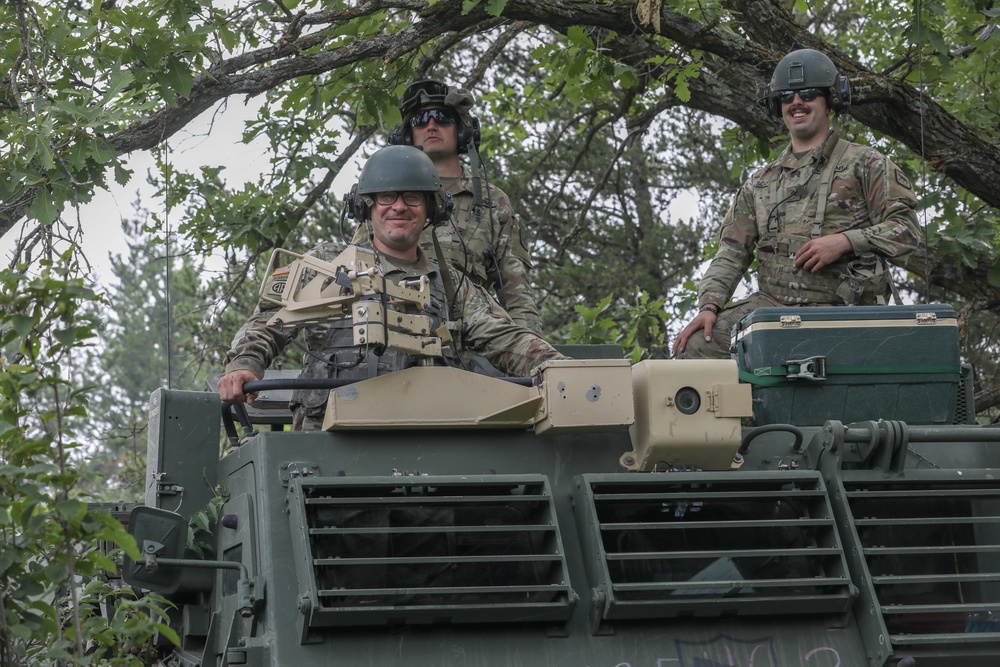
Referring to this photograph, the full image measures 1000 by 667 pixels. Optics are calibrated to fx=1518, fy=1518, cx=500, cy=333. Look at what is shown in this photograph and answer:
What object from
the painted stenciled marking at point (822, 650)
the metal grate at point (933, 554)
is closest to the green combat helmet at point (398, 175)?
the metal grate at point (933, 554)

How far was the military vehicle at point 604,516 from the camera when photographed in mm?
4984

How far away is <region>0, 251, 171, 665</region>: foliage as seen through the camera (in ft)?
14.9

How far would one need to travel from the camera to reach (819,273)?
23.6ft

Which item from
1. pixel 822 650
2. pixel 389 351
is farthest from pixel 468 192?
pixel 822 650

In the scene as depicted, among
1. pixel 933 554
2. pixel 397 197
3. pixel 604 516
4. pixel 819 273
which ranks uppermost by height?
pixel 397 197

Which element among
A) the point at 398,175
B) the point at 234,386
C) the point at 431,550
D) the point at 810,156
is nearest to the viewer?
the point at 431,550

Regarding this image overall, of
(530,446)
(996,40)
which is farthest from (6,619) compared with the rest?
(996,40)

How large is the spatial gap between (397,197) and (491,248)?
1.72 m

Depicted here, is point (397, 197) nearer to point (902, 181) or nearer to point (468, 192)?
point (468, 192)

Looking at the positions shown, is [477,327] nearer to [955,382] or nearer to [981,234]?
[955,382]

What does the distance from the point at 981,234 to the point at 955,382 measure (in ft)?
11.9

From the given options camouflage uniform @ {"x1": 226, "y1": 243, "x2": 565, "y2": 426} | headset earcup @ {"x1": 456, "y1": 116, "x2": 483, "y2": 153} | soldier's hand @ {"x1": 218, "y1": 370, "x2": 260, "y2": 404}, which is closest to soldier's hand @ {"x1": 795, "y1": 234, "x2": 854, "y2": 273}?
camouflage uniform @ {"x1": 226, "y1": 243, "x2": 565, "y2": 426}

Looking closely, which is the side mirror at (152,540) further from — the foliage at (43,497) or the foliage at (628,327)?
the foliage at (628,327)

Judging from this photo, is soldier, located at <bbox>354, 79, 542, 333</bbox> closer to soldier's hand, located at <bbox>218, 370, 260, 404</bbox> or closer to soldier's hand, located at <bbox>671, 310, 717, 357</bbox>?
soldier's hand, located at <bbox>671, 310, 717, 357</bbox>
